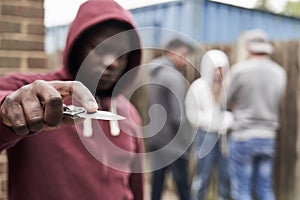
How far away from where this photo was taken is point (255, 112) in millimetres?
4016

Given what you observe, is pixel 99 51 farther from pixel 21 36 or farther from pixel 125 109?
pixel 21 36

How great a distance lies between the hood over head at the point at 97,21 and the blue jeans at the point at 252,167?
8.18 ft

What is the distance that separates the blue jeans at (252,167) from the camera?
409 centimetres

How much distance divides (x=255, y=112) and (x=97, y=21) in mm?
2569

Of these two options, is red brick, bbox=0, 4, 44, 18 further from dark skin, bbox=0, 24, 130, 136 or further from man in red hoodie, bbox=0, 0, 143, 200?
dark skin, bbox=0, 24, 130, 136

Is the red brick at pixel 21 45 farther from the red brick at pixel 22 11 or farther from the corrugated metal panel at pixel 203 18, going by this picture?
the corrugated metal panel at pixel 203 18

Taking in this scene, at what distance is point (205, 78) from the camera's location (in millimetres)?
1724

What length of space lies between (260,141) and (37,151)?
288 cm

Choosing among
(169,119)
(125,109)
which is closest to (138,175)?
(125,109)

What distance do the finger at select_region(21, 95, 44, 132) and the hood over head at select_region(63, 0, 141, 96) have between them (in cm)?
76

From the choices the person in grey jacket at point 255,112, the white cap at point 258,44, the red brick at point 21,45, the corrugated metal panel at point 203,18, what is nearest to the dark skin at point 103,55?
the red brick at point 21,45

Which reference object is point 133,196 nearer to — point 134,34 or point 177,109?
point 134,34

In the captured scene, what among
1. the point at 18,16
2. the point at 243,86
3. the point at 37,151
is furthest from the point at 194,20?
the point at 37,151

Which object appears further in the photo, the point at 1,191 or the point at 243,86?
the point at 243,86
